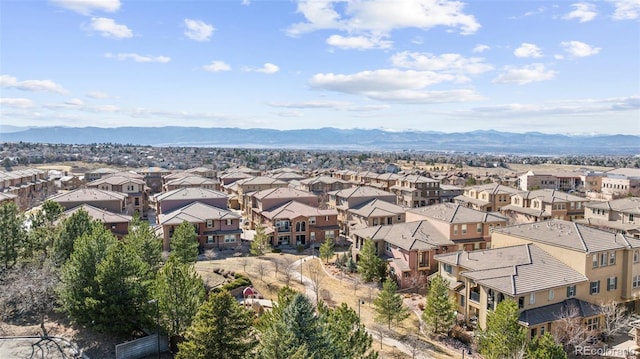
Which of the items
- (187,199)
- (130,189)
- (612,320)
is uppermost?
(187,199)

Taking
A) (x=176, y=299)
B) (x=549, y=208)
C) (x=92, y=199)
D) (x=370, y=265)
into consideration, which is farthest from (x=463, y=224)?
(x=92, y=199)

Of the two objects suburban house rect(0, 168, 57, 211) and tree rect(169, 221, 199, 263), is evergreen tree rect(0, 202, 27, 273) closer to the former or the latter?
tree rect(169, 221, 199, 263)

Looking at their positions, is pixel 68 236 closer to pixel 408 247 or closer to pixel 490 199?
pixel 408 247

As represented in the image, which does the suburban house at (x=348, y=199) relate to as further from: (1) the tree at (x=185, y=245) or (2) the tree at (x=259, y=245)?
(1) the tree at (x=185, y=245)

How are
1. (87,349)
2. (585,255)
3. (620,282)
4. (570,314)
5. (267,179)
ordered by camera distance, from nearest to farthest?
1. (87,349)
2. (570,314)
3. (585,255)
4. (620,282)
5. (267,179)

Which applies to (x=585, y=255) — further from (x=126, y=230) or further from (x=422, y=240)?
(x=126, y=230)

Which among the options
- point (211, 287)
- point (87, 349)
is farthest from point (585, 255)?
point (87, 349)

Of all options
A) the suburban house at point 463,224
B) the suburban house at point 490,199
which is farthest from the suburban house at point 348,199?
the suburban house at point 490,199
